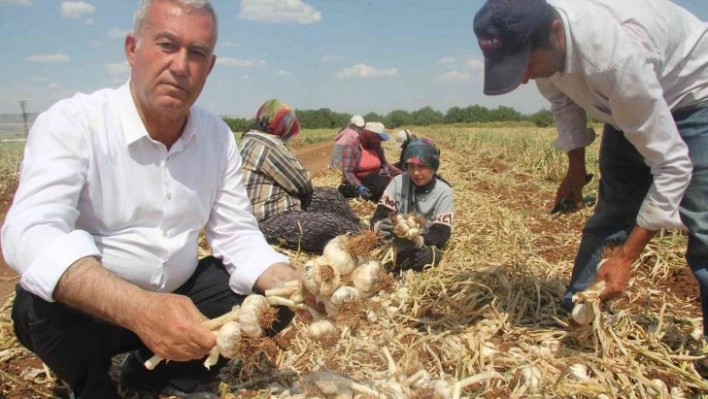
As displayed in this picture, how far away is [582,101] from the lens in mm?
2182

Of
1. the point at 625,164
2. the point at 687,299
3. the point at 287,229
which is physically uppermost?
the point at 625,164

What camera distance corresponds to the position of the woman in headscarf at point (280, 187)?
404 cm

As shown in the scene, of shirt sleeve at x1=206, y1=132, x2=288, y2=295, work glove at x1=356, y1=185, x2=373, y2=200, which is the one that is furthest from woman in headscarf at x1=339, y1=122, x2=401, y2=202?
shirt sleeve at x1=206, y1=132, x2=288, y2=295

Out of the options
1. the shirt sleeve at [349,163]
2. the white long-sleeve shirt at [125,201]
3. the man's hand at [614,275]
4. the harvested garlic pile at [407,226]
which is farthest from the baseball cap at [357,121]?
the man's hand at [614,275]

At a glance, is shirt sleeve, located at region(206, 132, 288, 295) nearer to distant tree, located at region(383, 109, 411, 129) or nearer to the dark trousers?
the dark trousers

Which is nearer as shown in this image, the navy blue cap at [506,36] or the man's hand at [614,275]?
the navy blue cap at [506,36]

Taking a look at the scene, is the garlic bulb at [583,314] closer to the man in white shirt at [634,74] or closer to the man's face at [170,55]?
the man in white shirt at [634,74]

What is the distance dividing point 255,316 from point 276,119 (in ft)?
9.20

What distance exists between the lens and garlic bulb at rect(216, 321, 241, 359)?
1.58 metres

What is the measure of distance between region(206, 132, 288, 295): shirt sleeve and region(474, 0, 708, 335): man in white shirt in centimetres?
114

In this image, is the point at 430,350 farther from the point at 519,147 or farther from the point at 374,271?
the point at 519,147

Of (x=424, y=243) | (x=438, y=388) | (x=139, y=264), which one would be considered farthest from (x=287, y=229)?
(x=438, y=388)

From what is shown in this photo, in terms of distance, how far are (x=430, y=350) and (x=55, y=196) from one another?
169 centimetres

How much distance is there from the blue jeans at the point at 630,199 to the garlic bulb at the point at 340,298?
4.56 ft
